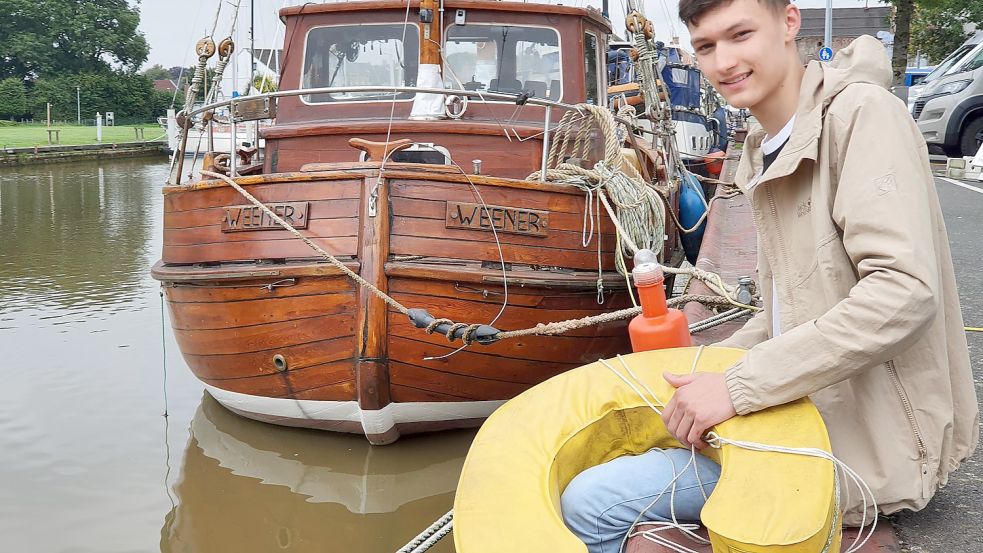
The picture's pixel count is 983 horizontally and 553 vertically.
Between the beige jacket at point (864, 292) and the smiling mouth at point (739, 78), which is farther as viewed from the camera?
the smiling mouth at point (739, 78)

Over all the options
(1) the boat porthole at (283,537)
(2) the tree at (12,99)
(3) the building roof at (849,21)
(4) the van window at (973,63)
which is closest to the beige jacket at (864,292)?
(1) the boat porthole at (283,537)

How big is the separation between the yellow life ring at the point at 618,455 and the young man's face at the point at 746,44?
2.09 feet

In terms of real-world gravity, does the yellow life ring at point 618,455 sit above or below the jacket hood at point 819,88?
below

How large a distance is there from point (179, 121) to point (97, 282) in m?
5.01

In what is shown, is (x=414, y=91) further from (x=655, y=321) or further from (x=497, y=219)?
(x=655, y=321)

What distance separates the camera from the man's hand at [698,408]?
201 cm

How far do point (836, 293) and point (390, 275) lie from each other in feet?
11.2

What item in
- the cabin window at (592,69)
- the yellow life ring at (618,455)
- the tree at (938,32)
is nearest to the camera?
the yellow life ring at (618,455)

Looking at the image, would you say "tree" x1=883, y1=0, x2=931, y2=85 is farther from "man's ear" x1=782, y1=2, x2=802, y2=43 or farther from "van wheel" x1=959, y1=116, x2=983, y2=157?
"man's ear" x1=782, y1=2, x2=802, y2=43

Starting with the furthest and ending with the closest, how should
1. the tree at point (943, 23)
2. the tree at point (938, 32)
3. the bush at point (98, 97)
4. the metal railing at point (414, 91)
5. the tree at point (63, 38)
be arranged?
1. the tree at point (63, 38)
2. the bush at point (98, 97)
3. the tree at point (938, 32)
4. the tree at point (943, 23)
5. the metal railing at point (414, 91)

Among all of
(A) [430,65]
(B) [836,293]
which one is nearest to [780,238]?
(B) [836,293]

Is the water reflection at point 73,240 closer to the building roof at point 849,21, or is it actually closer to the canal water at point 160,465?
the canal water at point 160,465

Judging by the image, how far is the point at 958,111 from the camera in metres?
14.3

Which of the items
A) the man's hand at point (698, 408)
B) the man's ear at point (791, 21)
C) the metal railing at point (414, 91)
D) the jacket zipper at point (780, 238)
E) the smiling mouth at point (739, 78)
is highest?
the metal railing at point (414, 91)
